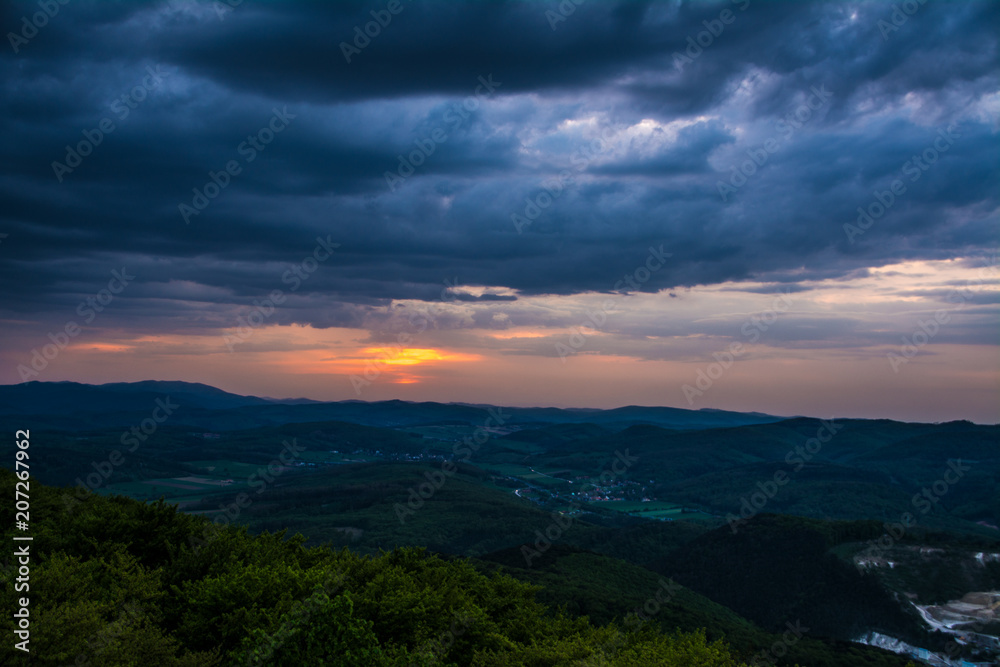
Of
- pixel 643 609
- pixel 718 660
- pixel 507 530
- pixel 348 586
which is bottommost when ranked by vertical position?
pixel 507 530

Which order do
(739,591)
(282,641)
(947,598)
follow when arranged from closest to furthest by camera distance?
(282,641), (947,598), (739,591)

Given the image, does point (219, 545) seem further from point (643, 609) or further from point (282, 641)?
point (643, 609)

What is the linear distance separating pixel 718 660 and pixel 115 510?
35.5 metres

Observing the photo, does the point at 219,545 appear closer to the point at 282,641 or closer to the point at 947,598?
the point at 282,641

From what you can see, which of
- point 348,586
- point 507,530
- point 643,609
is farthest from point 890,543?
point 348,586

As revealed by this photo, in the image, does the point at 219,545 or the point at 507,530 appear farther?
the point at 507,530

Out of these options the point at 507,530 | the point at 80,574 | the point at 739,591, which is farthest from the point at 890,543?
the point at 80,574

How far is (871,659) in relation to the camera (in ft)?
267

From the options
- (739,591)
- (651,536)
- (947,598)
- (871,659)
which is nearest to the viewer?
(871,659)

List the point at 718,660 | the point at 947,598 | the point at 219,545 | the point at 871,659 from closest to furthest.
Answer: the point at 718,660 < the point at 219,545 < the point at 871,659 < the point at 947,598

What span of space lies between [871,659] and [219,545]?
274ft

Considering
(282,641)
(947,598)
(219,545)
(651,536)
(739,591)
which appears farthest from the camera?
(651,536)

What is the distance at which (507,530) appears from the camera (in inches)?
7456

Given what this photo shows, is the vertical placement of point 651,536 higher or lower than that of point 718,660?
lower
